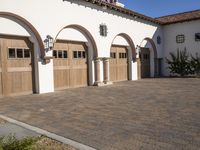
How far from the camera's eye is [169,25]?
21.6 meters

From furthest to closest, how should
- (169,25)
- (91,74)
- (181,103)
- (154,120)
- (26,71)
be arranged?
(169,25) → (91,74) → (26,71) → (181,103) → (154,120)

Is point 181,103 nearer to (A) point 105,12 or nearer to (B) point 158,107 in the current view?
(B) point 158,107

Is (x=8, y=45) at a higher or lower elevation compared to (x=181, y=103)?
higher

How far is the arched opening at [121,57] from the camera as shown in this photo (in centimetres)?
1664

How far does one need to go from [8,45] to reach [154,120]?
283 inches

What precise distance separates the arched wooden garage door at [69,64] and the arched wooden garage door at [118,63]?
2721mm

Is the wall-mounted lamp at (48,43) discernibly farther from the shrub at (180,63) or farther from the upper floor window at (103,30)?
the shrub at (180,63)

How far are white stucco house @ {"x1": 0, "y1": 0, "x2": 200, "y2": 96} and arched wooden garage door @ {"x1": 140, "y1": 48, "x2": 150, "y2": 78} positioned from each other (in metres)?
0.02

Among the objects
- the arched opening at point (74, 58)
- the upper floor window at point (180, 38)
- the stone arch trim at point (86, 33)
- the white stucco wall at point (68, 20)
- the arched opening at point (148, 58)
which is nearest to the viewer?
the white stucco wall at point (68, 20)

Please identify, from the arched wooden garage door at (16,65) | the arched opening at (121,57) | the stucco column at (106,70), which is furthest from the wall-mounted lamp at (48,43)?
the arched opening at (121,57)

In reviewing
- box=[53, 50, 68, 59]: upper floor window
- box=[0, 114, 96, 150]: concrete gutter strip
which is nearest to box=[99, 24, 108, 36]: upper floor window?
box=[53, 50, 68, 59]: upper floor window

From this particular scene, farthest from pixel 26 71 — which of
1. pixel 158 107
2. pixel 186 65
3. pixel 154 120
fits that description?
pixel 186 65

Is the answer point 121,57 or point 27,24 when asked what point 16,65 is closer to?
point 27,24

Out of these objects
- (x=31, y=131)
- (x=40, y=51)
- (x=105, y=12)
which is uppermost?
(x=105, y=12)
